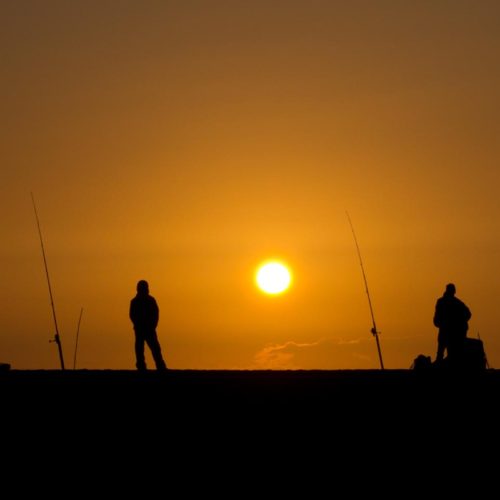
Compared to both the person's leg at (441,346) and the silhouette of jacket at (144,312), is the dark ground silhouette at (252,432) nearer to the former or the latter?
the person's leg at (441,346)

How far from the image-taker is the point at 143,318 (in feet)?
71.2

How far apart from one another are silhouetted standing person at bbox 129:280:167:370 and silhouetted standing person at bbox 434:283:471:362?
5825 mm

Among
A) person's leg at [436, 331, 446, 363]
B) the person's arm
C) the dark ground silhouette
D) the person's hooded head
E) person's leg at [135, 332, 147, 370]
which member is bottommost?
the dark ground silhouette

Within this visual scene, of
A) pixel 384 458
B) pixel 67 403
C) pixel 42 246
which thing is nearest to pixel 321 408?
pixel 384 458

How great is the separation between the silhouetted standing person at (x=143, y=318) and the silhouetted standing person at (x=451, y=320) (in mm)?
5825

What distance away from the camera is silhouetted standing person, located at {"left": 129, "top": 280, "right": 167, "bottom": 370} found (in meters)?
21.7

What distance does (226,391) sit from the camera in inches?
727

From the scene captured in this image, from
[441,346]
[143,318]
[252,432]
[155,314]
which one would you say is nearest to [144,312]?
[143,318]

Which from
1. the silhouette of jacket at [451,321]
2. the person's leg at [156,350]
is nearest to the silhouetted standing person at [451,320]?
the silhouette of jacket at [451,321]

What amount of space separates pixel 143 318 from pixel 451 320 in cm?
629

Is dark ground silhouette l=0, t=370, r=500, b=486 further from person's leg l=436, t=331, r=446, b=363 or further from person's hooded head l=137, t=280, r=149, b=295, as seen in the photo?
person's hooded head l=137, t=280, r=149, b=295

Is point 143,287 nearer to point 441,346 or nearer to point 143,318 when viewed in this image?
point 143,318

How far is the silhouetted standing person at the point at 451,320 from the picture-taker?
70.2ft

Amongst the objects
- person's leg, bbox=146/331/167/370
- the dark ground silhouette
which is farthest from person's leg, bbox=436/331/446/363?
person's leg, bbox=146/331/167/370
